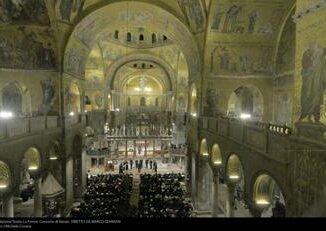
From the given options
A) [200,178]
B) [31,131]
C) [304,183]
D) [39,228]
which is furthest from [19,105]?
[304,183]

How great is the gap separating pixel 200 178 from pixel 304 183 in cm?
1261

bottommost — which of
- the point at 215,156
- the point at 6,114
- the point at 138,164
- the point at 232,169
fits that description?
the point at 138,164

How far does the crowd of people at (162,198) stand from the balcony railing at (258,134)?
4803mm

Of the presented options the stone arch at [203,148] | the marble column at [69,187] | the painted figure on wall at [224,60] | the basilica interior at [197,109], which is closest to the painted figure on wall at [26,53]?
the basilica interior at [197,109]

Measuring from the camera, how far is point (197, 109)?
19797 millimetres

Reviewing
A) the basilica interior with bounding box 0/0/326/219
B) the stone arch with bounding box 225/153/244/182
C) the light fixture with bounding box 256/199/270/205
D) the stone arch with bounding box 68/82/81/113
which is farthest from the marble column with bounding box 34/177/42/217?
the light fixture with bounding box 256/199/270/205

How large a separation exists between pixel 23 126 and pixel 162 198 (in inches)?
384

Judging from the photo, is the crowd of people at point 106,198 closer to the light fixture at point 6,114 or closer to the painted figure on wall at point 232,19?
the light fixture at point 6,114

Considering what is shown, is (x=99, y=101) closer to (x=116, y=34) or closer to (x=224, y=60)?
(x=116, y=34)

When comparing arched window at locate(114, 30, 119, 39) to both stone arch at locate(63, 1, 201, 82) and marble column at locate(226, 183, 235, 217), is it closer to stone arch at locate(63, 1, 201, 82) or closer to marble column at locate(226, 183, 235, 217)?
stone arch at locate(63, 1, 201, 82)

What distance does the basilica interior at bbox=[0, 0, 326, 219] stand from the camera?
770 centimetres

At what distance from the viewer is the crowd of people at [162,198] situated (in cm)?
1541

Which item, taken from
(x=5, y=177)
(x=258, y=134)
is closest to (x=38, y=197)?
(x=5, y=177)

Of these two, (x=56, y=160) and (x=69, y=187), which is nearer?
(x=56, y=160)
